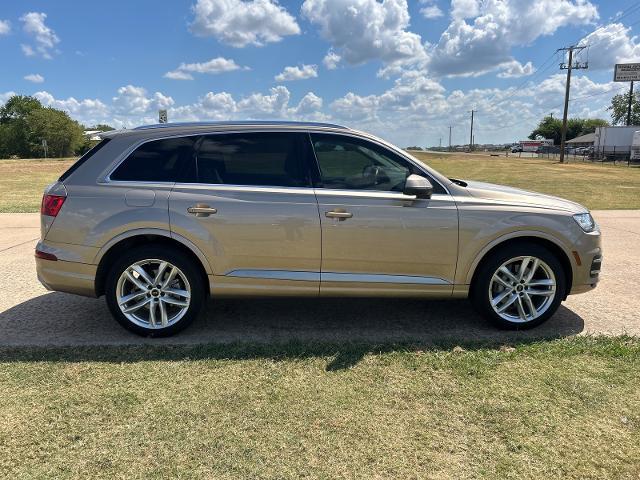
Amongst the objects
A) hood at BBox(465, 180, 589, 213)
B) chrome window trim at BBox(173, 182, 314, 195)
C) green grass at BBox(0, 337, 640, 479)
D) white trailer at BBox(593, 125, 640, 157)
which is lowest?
green grass at BBox(0, 337, 640, 479)

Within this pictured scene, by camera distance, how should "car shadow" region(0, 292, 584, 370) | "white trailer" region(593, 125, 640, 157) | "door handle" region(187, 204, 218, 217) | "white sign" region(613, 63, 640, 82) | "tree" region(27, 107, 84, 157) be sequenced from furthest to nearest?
"tree" region(27, 107, 84, 157), "white sign" region(613, 63, 640, 82), "white trailer" region(593, 125, 640, 157), "door handle" region(187, 204, 218, 217), "car shadow" region(0, 292, 584, 370)

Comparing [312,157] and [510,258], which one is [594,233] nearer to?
[510,258]

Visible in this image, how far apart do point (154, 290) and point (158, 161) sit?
3.60ft

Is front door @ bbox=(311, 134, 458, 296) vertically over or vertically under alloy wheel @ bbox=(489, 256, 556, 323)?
over

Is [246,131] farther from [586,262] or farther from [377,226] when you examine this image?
[586,262]

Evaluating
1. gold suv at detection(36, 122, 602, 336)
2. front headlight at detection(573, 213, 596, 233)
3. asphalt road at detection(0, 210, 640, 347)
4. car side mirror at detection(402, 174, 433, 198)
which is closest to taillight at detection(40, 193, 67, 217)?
gold suv at detection(36, 122, 602, 336)

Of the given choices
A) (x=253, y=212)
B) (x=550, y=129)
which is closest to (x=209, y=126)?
(x=253, y=212)

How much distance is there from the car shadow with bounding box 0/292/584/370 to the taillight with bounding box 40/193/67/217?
1.07 m

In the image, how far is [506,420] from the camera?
120 inches

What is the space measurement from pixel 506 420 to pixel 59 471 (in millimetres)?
2516

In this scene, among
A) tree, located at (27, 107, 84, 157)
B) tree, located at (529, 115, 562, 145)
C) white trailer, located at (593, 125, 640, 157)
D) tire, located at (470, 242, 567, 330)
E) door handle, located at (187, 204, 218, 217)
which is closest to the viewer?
door handle, located at (187, 204, 218, 217)

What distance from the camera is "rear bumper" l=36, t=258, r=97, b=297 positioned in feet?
13.9

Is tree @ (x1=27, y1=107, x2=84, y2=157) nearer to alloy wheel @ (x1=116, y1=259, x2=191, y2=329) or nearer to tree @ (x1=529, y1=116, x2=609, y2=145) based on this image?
alloy wheel @ (x1=116, y1=259, x2=191, y2=329)

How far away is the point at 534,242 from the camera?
443cm
